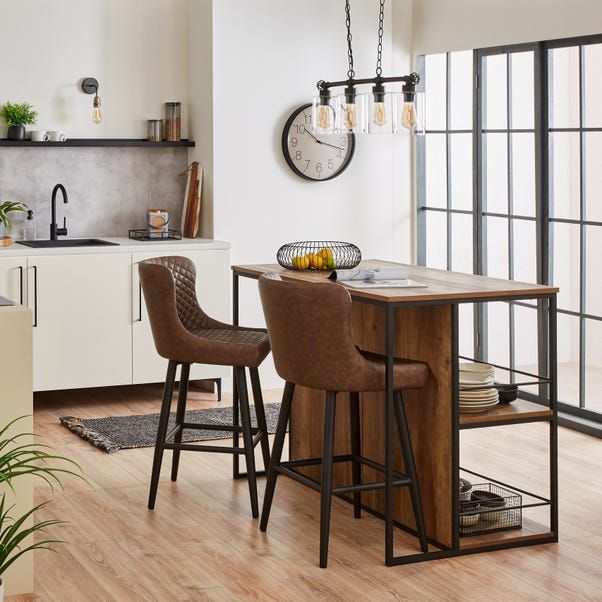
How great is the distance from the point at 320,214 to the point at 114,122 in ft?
4.69

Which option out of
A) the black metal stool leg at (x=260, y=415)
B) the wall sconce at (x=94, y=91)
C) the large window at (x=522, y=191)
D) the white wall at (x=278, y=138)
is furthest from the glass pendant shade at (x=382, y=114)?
the wall sconce at (x=94, y=91)

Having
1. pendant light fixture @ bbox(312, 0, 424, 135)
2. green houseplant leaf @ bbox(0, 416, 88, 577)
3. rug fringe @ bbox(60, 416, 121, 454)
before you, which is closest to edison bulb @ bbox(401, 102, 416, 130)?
pendant light fixture @ bbox(312, 0, 424, 135)

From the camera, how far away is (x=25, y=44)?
6.82 meters

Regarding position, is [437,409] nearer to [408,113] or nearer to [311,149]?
[408,113]

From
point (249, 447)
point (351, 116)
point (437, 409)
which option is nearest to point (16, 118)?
point (351, 116)

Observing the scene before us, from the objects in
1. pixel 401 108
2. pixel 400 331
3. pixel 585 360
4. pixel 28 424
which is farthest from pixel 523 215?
pixel 28 424

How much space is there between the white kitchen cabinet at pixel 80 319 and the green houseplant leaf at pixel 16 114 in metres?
0.93

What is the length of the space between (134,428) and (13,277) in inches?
43.7

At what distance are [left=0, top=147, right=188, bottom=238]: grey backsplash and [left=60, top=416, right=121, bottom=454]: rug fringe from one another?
52.9 inches

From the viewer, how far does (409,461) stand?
407 cm

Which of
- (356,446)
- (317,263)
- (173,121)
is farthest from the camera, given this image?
(173,121)

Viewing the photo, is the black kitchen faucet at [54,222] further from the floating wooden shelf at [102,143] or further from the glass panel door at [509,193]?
the glass panel door at [509,193]

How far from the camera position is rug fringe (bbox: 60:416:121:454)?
5688mm

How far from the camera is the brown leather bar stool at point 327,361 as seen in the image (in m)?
3.94
